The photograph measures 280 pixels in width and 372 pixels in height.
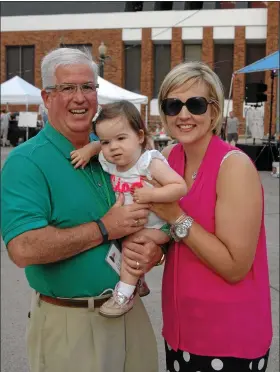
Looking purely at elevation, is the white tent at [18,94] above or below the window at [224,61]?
below

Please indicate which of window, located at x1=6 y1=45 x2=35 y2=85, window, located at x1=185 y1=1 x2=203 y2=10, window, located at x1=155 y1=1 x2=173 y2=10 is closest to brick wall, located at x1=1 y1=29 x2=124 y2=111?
window, located at x1=6 y1=45 x2=35 y2=85

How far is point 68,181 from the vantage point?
190cm

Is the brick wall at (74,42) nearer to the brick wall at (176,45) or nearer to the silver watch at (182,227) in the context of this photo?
the brick wall at (176,45)

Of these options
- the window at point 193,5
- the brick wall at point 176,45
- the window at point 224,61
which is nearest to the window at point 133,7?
the brick wall at point 176,45

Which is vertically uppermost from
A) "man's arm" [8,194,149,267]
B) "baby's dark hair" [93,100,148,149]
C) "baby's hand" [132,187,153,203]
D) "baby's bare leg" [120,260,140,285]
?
"baby's dark hair" [93,100,148,149]

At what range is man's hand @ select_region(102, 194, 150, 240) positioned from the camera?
1894 millimetres

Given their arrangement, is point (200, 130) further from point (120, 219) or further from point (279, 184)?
point (279, 184)

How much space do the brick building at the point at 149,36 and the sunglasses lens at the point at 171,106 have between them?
2844 cm

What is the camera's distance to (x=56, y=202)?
1864 mm

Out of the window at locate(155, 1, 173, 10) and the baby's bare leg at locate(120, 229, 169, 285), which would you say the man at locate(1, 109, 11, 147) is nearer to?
the window at locate(155, 1, 173, 10)

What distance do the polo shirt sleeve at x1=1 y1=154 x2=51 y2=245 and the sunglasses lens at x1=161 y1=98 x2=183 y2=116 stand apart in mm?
515

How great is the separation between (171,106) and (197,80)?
132 millimetres

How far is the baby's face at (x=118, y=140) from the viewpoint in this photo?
1.92 metres

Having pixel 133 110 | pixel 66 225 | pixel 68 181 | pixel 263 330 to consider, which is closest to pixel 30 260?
pixel 66 225
